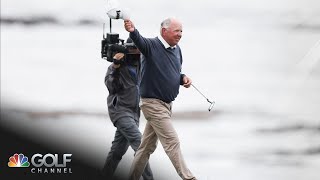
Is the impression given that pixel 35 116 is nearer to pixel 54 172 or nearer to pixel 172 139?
pixel 54 172

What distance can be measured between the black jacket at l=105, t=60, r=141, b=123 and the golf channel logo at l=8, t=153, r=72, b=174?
0.50 metres

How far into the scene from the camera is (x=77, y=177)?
763 cm

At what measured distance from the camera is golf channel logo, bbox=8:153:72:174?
25.2ft

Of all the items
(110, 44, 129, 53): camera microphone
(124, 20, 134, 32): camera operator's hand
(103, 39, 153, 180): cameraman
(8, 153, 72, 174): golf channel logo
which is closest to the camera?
(124, 20, 134, 32): camera operator's hand

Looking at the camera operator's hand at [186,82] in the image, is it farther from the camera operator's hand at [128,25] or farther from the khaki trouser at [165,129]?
the camera operator's hand at [128,25]

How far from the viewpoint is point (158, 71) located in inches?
275

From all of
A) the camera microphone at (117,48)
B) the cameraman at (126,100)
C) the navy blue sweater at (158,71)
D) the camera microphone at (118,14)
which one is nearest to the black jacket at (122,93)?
the cameraman at (126,100)

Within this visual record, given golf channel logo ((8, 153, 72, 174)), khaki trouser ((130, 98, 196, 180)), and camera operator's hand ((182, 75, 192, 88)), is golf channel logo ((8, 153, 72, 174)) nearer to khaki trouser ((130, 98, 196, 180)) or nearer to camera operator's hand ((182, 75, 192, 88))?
khaki trouser ((130, 98, 196, 180))

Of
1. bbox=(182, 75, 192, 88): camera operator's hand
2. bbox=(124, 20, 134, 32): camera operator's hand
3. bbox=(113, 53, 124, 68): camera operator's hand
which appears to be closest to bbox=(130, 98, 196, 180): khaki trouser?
bbox=(182, 75, 192, 88): camera operator's hand

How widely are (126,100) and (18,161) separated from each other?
0.93 m

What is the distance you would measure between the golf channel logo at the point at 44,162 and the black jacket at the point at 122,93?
50 centimetres

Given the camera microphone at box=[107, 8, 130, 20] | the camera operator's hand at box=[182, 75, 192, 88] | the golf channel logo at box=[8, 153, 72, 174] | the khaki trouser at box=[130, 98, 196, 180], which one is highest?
the camera microphone at box=[107, 8, 130, 20]

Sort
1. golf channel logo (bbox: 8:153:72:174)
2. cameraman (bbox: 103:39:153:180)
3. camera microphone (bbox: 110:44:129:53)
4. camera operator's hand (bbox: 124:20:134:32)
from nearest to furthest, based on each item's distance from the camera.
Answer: camera operator's hand (bbox: 124:20:134:32)
camera microphone (bbox: 110:44:129:53)
cameraman (bbox: 103:39:153:180)
golf channel logo (bbox: 8:153:72:174)

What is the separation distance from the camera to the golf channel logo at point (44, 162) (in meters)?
7.68
